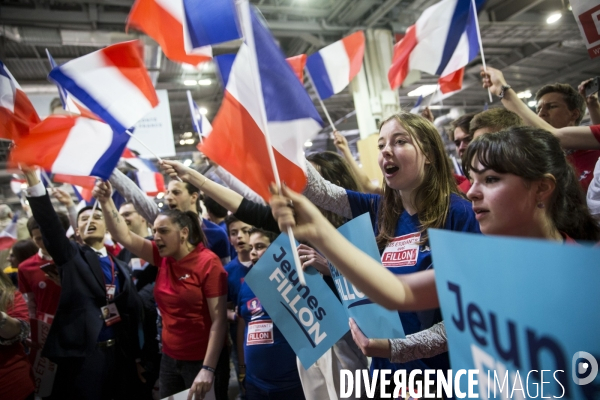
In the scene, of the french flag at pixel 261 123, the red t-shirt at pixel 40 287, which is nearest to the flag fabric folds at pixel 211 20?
the french flag at pixel 261 123

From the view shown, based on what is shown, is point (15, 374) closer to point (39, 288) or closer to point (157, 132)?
point (39, 288)

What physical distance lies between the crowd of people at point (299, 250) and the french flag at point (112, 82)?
0.42 m

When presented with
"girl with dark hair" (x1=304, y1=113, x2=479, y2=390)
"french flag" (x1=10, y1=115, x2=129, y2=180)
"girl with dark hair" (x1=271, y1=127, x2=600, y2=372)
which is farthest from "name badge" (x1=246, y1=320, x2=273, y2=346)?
"french flag" (x1=10, y1=115, x2=129, y2=180)

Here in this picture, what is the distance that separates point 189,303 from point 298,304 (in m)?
0.98

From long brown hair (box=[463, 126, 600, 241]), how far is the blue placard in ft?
2.23

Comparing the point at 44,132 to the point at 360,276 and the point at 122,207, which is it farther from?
the point at 360,276

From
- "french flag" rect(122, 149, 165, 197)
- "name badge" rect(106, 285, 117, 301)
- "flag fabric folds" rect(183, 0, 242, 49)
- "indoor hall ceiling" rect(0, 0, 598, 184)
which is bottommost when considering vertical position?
"name badge" rect(106, 285, 117, 301)

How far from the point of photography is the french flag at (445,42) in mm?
2584

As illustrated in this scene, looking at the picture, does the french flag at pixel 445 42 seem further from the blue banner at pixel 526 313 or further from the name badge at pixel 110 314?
the name badge at pixel 110 314

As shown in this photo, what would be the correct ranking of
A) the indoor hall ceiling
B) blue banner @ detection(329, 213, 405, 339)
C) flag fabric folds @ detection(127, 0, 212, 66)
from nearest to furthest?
blue banner @ detection(329, 213, 405, 339)
flag fabric folds @ detection(127, 0, 212, 66)
the indoor hall ceiling

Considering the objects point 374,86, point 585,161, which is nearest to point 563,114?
point 585,161

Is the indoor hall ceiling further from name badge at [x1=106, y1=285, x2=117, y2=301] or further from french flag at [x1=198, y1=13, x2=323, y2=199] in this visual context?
french flag at [x1=198, y1=13, x2=323, y2=199]

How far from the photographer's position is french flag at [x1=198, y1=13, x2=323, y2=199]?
1.15m

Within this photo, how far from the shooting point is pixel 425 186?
55.2 inches
